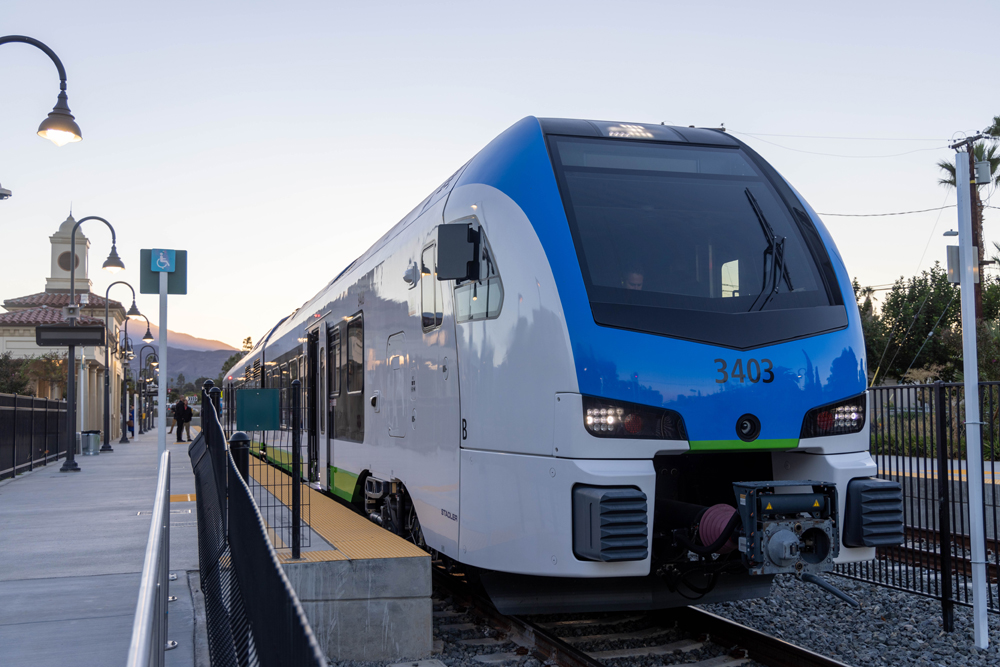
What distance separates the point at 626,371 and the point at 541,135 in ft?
6.00

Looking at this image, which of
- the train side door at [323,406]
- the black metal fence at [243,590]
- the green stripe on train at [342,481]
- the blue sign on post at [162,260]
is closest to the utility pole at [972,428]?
the black metal fence at [243,590]

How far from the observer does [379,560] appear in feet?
21.3

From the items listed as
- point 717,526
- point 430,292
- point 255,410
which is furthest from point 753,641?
point 255,410

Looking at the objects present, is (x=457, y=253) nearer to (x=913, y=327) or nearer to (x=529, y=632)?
(x=529, y=632)

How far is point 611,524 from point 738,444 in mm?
977

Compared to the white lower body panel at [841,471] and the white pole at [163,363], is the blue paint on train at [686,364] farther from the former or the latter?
the white pole at [163,363]

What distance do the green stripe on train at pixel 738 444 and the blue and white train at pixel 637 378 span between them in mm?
13

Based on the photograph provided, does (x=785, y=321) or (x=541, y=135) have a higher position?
(x=541, y=135)

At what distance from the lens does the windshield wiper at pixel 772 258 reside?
5875 millimetres

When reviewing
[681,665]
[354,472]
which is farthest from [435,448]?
[354,472]

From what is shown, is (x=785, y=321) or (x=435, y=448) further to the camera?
(x=435, y=448)

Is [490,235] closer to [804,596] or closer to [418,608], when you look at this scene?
[418,608]

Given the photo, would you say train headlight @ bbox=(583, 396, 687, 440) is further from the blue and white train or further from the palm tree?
the palm tree

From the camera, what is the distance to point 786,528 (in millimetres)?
5145
